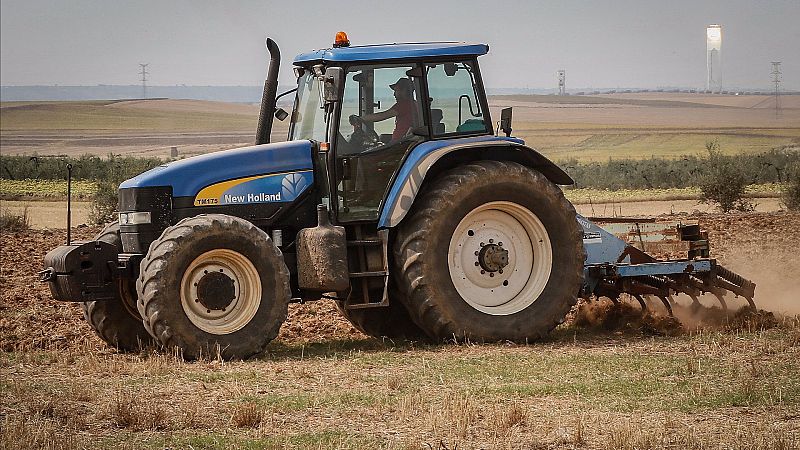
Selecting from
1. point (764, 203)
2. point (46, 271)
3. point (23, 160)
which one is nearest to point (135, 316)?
point (46, 271)

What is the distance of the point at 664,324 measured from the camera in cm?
1236

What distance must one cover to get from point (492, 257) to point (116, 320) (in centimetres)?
360

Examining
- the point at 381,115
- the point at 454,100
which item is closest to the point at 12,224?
the point at 381,115

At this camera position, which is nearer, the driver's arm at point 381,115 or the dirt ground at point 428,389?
the dirt ground at point 428,389

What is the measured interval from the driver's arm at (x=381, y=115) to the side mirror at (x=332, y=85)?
1.13 ft

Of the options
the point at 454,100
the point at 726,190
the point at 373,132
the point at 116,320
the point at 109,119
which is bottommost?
the point at 116,320

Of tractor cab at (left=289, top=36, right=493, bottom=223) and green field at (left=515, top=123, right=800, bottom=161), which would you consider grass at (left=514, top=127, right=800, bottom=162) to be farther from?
tractor cab at (left=289, top=36, right=493, bottom=223)

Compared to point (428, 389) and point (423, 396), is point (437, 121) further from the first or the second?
point (423, 396)

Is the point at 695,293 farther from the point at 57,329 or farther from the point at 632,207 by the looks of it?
the point at 632,207

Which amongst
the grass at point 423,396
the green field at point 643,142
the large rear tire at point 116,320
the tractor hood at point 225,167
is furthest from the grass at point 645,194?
the green field at point 643,142

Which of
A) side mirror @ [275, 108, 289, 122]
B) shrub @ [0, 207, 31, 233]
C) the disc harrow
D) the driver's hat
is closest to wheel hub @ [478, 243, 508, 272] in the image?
the disc harrow

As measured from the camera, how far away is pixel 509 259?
11.7m

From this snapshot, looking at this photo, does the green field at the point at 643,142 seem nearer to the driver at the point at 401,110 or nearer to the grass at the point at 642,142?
the grass at the point at 642,142

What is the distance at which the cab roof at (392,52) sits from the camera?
1113 cm
